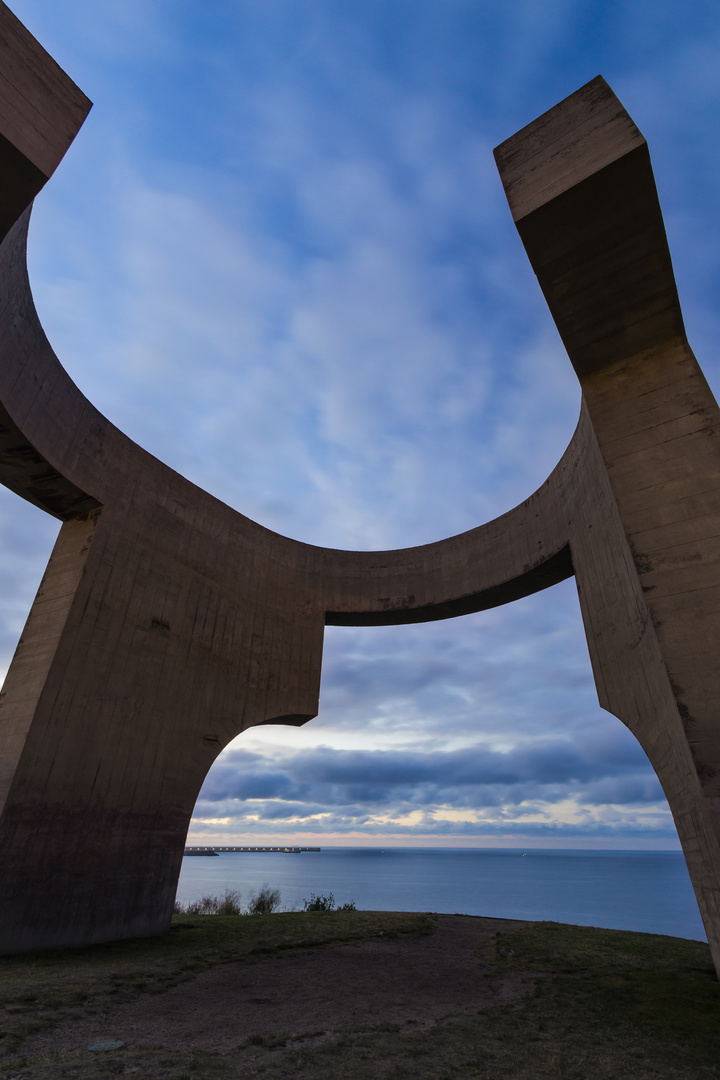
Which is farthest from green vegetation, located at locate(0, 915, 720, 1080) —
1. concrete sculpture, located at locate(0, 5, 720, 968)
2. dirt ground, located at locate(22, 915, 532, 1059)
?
concrete sculpture, located at locate(0, 5, 720, 968)

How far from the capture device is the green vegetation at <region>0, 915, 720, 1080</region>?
4098 mm

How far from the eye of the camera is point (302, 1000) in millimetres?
6047

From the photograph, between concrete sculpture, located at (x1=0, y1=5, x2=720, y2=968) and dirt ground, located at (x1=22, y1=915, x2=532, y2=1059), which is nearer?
dirt ground, located at (x1=22, y1=915, x2=532, y2=1059)

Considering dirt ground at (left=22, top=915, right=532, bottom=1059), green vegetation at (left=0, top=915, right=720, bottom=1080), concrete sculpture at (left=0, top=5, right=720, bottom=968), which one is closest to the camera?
green vegetation at (left=0, top=915, right=720, bottom=1080)

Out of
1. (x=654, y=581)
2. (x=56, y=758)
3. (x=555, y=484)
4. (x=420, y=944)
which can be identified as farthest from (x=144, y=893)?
(x=555, y=484)

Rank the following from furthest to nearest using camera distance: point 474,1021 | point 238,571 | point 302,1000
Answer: point 238,571 < point 302,1000 < point 474,1021

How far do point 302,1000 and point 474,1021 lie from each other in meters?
1.93

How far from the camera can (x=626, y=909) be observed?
31562 mm

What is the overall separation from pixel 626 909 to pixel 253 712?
31523 mm

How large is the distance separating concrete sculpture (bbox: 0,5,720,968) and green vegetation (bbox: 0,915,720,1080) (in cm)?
125

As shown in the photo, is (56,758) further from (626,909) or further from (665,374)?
(626,909)

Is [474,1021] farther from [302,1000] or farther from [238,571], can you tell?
[238,571]

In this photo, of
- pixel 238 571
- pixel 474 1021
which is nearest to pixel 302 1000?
pixel 474 1021

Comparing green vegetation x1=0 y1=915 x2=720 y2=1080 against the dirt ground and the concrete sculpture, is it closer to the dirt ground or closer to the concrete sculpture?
the dirt ground
